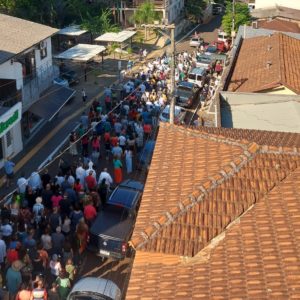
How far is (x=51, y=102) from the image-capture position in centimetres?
2622

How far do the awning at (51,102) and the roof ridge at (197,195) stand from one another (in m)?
16.2

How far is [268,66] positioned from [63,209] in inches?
470

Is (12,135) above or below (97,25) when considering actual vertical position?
above

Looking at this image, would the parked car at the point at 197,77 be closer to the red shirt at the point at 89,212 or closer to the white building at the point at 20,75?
the white building at the point at 20,75

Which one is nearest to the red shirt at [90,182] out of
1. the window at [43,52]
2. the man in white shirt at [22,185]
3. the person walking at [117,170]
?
the person walking at [117,170]

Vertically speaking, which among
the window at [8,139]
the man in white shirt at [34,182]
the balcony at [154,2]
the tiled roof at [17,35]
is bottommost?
the window at [8,139]

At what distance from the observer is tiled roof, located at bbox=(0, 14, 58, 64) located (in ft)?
75.5

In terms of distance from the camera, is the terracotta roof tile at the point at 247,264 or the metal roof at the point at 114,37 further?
the metal roof at the point at 114,37

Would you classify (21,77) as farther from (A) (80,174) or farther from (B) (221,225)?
(B) (221,225)

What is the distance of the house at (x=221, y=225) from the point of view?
7.63 m

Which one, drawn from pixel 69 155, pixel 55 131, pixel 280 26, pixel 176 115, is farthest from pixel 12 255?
pixel 280 26

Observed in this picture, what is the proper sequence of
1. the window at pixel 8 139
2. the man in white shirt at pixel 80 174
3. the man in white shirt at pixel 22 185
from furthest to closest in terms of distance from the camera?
the window at pixel 8 139 < the man in white shirt at pixel 80 174 < the man in white shirt at pixel 22 185

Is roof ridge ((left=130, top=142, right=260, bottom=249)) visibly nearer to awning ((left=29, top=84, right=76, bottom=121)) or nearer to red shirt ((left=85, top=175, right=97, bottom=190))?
red shirt ((left=85, top=175, right=97, bottom=190))

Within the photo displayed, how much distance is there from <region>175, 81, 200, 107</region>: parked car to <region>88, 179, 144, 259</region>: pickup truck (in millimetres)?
14308
